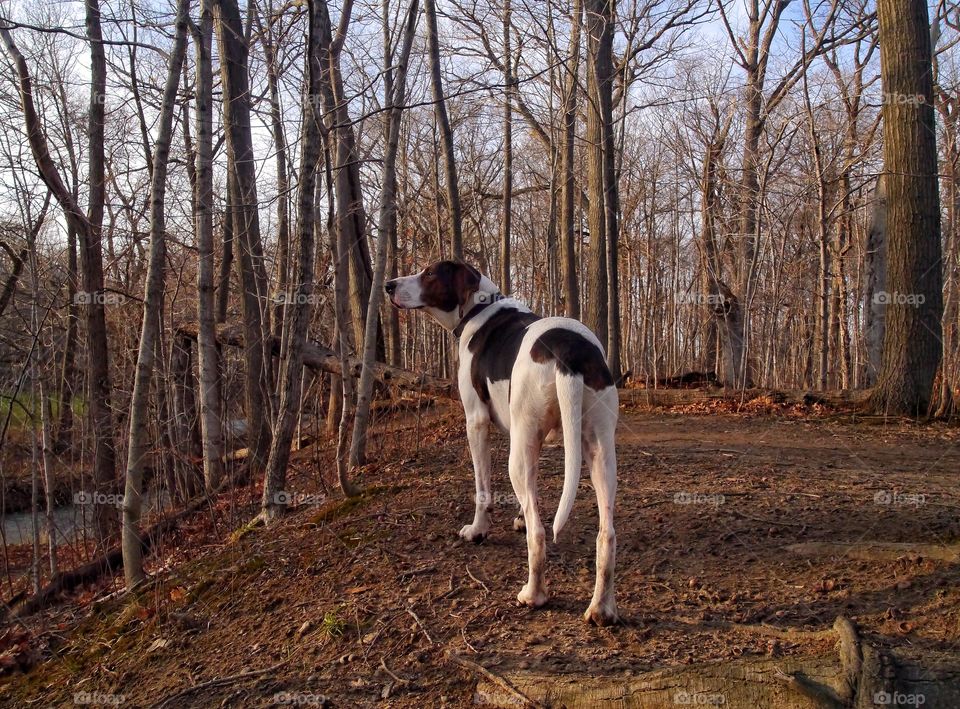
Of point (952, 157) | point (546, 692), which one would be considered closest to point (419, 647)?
point (546, 692)

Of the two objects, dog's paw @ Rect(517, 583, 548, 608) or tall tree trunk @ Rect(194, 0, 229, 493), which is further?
tall tree trunk @ Rect(194, 0, 229, 493)

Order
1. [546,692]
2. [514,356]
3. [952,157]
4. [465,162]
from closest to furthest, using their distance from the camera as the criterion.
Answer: [546,692] → [514,356] → [952,157] → [465,162]

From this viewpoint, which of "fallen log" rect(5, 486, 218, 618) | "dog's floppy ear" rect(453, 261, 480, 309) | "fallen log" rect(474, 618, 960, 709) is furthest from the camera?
"fallen log" rect(5, 486, 218, 618)

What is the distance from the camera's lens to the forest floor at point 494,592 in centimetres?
308

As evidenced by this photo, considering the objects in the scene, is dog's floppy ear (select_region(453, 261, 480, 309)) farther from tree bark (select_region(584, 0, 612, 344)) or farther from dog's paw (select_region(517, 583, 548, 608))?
tree bark (select_region(584, 0, 612, 344))

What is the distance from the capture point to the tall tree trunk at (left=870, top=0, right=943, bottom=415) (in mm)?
8391

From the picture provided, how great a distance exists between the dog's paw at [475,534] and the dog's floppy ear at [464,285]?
4.81ft

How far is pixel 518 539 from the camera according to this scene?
4.55 meters

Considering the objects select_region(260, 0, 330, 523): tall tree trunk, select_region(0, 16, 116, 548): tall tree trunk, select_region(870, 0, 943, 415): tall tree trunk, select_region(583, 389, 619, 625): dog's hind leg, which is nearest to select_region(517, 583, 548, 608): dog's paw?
select_region(583, 389, 619, 625): dog's hind leg

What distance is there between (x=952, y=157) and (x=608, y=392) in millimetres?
12533

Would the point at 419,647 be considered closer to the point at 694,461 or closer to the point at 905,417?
the point at 694,461

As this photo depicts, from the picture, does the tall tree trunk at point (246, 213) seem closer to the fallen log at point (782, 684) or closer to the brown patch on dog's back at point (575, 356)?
the brown patch on dog's back at point (575, 356)

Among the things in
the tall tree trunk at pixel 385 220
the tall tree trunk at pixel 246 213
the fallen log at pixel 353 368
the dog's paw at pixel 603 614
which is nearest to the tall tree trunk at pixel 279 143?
the tall tree trunk at pixel 246 213

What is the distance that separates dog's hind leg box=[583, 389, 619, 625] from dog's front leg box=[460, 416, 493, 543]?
42.8 inches
